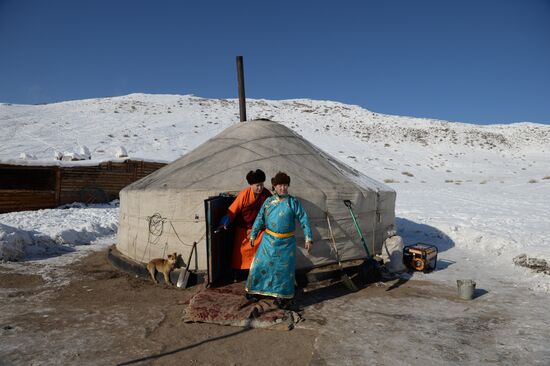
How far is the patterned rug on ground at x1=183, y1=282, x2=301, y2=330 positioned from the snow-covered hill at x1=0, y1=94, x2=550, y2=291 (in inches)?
128

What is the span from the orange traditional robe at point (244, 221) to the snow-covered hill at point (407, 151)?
3166 mm

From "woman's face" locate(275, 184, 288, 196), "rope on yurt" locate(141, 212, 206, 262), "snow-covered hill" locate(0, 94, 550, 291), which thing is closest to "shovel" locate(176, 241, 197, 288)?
"rope on yurt" locate(141, 212, 206, 262)

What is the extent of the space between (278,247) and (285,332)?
34.0 inches

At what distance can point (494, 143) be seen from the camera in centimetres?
3575

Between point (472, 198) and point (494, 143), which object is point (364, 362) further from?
point (494, 143)

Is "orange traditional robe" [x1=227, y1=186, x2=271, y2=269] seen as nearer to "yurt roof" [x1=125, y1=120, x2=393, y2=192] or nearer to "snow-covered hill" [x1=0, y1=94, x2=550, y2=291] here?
"yurt roof" [x1=125, y1=120, x2=393, y2=192]

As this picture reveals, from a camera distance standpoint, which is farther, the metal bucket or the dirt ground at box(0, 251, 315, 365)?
the metal bucket

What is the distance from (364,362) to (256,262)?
1544 millimetres

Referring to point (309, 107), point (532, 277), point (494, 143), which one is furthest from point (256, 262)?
point (309, 107)

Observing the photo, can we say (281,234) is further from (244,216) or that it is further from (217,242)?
(217,242)

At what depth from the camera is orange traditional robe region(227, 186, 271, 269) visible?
464cm

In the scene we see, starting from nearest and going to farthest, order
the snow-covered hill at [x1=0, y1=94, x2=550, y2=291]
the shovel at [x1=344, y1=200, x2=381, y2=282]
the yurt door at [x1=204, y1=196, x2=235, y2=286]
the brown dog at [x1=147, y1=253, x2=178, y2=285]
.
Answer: the yurt door at [x1=204, y1=196, x2=235, y2=286] → the brown dog at [x1=147, y1=253, x2=178, y2=285] → the shovel at [x1=344, y1=200, x2=381, y2=282] → the snow-covered hill at [x1=0, y1=94, x2=550, y2=291]

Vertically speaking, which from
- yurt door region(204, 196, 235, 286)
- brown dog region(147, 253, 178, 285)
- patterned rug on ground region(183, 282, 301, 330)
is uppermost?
yurt door region(204, 196, 235, 286)

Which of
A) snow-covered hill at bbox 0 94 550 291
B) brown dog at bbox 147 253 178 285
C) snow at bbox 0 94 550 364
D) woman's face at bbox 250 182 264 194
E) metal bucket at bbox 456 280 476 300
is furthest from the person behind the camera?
snow-covered hill at bbox 0 94 550 291
